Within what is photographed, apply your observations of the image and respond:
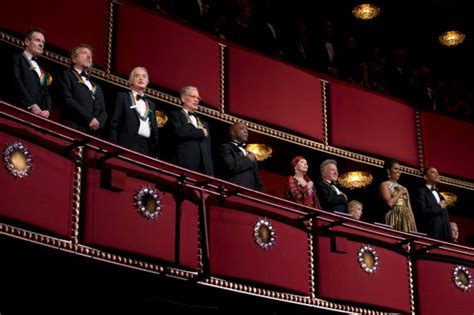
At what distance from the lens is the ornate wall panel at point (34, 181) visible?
33.2 ft

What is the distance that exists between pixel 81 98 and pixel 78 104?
0.14 meters

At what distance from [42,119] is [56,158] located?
49cm

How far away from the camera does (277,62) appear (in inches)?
593

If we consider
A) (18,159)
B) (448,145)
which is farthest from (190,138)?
(448,145)

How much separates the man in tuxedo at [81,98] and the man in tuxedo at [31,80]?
235 millimetres

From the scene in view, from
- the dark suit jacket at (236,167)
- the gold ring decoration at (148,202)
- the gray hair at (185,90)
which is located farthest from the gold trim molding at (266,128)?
the gold ring decoration at (148,202)

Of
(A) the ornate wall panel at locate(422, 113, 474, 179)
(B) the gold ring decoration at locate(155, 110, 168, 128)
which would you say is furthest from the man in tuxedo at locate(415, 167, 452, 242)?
(B) the gold ring decoration at locate(155, 110, 168, 128)

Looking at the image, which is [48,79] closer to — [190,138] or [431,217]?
[190,138]

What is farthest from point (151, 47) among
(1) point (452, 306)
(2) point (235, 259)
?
(1) point (452, 306)

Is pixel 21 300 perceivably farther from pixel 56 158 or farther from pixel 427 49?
pixel 427 49

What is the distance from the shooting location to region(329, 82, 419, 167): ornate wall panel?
15.7 metres

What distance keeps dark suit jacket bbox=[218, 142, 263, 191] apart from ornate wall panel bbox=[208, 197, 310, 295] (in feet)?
1.76

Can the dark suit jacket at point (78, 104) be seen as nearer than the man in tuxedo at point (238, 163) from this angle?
Yes

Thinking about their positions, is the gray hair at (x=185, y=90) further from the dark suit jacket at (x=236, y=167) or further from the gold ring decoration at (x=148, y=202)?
the gold ring decoration at (x=148, y=202)
